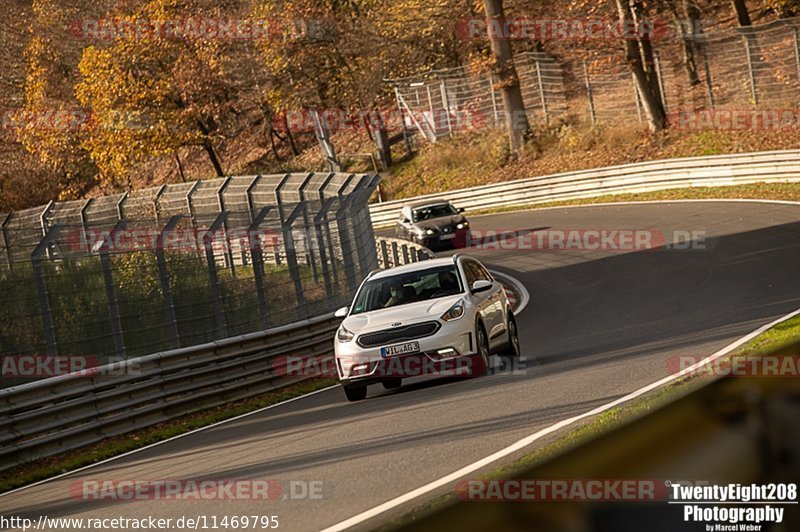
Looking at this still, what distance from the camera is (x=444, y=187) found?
5012 cm

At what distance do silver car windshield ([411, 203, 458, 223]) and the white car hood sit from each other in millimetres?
21686

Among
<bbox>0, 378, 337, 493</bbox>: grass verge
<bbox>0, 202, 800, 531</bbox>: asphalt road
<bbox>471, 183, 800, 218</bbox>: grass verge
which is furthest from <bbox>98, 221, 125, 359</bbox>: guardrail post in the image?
<bbox>471, 183, 800, 218</bbox>: grass verge

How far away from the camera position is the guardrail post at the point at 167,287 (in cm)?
1600

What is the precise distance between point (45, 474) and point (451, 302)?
490 cm

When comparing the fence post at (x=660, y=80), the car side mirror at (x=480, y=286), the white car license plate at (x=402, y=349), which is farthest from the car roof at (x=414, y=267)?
the fence post at (x=660, y=80)

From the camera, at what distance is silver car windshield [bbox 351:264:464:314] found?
14.6 meters

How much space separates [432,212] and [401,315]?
2247cm

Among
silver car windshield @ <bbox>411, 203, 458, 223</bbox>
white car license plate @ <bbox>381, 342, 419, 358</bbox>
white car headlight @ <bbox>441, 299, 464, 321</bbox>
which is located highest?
white car headlight @ <bbox>441, 299, 464, 321</bbox>

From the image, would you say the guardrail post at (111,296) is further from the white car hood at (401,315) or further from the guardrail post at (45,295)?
the white car hood at (401,315)

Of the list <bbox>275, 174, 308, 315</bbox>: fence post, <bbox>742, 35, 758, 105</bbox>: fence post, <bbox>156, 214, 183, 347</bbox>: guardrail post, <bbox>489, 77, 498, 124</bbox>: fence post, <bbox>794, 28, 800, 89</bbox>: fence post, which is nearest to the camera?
<bbox>156, 214, 183, 347</bbox>: guardrail post

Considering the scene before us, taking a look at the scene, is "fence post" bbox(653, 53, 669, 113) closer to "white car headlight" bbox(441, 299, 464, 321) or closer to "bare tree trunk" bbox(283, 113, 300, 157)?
"bare tree trunk" bbox(283, 113, 300, 157)

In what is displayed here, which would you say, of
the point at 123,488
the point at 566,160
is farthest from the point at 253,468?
the point at 566,160

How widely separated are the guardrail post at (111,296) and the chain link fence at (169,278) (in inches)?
0.5

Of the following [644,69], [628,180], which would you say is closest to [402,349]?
[628,180]
